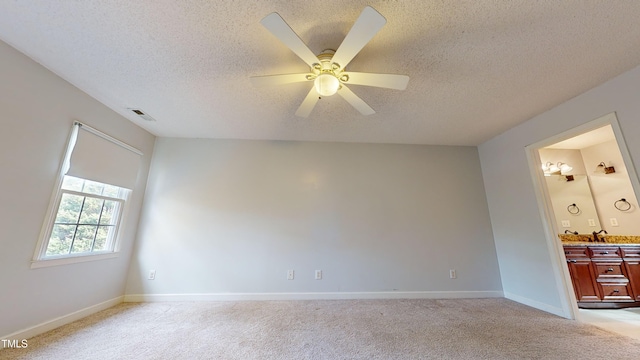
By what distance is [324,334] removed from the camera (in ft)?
6.97

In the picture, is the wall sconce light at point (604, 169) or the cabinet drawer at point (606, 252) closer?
the cabinet drawer at point (606, 252)

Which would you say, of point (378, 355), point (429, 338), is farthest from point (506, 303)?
point (378, 355)

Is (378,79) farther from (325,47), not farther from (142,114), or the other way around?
(142,114)

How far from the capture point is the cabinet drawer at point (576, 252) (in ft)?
9.75

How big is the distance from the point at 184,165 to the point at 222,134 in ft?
2.51

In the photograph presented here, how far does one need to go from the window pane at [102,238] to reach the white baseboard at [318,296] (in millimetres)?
778

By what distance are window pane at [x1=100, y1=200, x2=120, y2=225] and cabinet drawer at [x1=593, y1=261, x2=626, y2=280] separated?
20.9 feet

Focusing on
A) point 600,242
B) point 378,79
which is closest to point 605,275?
point 600,242

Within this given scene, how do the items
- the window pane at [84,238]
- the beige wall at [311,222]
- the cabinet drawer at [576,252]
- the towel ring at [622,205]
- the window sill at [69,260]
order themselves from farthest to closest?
the towel ring at [622,205]
the beige wall at [311,222]
the cabinet drawer at [576,252]
the window pane at [84,238]
the window sill at [69,260]

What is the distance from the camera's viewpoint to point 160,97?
8.12 ft

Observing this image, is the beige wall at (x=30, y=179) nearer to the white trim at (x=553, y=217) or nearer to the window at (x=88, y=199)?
the window at (x=88, y=199)

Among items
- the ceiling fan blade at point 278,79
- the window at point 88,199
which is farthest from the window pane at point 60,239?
the ceiling fan blade at point 278,79

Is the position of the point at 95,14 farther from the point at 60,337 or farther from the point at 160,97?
the point at 60,337

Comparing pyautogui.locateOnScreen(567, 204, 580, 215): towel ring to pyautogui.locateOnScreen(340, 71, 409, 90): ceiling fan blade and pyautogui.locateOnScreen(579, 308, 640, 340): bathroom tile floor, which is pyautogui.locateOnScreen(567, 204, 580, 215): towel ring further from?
pyautogui.locateOnScreen(340, 71, 409, 90): ceiling fan blade
